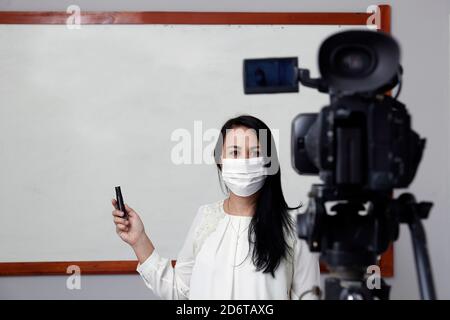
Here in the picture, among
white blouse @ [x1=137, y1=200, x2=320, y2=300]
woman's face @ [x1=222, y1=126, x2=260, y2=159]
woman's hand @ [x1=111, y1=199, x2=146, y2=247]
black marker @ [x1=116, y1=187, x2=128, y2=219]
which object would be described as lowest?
white blouse @ [x1=137, y1=200, x2=320, y2=300]

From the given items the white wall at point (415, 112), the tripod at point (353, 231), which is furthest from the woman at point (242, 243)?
the white wall at point (415, 112)

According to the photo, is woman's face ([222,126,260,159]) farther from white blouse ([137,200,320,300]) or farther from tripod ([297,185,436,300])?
tripod ([297,185,436,300])

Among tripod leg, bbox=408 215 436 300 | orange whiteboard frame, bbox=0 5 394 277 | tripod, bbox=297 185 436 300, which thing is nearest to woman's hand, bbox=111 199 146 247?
tripod, bbox=297 185 436 300

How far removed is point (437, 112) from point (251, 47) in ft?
2.85

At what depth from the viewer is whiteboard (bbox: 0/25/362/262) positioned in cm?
229

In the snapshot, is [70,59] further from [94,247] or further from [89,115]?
[94,247]

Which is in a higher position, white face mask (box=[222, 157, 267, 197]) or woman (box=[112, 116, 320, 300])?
white face mask (box=[222, 157, 267, 197])

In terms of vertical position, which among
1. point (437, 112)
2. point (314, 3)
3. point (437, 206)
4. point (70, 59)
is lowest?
point (437, 206)

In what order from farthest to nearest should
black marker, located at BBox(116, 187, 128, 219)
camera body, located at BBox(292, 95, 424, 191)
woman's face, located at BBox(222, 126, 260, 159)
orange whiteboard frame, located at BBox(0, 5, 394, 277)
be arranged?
orange whiteboard frame, located at BBox(0, 5, 394, 277) < woman's face, located at BBox(222, 126, 260, 159) < black marker, located at BBox(116, 187, 128, 219) < camera body, located at BBox(292, 95, 424, 191)

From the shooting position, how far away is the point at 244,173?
1.41 meters

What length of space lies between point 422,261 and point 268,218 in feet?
1.89

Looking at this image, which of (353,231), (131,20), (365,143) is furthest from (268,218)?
(131,20)
